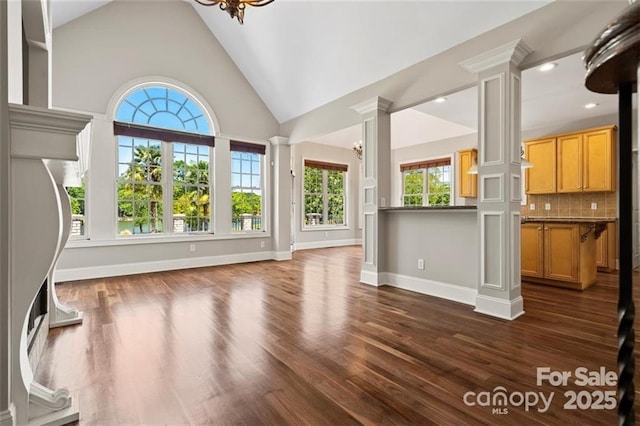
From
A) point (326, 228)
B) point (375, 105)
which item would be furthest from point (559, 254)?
point (326, 228)

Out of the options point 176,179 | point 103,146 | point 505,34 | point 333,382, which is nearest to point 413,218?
point 505,34

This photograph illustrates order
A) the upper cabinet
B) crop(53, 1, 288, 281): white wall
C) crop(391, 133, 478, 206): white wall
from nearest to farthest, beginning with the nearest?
1. crop(53, 1, 288, 281): white wall
2. the upper cabinet
3. crop(391, 133, 478, 206): white wall

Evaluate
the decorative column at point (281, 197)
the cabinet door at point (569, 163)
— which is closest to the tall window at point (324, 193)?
the decorative column at point (281, 197)

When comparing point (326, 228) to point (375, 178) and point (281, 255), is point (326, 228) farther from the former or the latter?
point (375, 178)

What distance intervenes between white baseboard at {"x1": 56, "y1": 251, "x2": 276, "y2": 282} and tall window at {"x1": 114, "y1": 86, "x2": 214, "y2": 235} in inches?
22.0

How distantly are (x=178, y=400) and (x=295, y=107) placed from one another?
5.32 meters

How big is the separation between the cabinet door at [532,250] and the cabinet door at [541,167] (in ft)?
6.29

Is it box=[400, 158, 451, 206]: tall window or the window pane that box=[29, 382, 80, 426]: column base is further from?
box=[400, 158, 451, 206]: tall window

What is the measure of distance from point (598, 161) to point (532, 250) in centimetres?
234

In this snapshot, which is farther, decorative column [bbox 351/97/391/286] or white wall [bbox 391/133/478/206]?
white wall [bbox 391/133/478/206]

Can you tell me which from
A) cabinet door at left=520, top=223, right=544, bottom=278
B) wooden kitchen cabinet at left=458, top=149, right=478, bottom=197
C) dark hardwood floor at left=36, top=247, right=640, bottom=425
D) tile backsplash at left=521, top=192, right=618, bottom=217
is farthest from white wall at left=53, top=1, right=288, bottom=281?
tile backsplash at left=521, top=192, right=618, bottom=217

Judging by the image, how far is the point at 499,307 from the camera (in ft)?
9.58

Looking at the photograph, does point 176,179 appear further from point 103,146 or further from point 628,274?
point 628,274

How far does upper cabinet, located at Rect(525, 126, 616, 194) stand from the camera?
5141 mm
